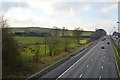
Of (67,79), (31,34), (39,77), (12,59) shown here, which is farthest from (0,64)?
(31,34)

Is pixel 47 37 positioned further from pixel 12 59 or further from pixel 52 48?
pixel 12 59

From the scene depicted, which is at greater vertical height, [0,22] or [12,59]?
[0,22]

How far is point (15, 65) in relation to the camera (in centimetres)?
2884

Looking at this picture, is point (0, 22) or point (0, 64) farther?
point (0, 22)

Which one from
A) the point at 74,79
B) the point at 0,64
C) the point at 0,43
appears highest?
the point at 0,43

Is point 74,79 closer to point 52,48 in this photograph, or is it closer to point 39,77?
point 39,77

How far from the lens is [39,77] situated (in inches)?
1109

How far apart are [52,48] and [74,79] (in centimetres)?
2624

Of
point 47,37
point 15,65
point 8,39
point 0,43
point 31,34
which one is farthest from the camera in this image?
point 31,34

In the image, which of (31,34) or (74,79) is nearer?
(74,79)

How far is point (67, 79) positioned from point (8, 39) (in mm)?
7385

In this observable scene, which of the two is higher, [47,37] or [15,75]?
[47,37]

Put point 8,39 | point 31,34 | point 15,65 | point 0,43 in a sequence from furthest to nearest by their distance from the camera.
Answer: point 31,34 → point 15,65 → point 8,39 → point 0,43

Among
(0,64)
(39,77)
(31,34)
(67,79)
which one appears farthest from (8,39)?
(31,34)
